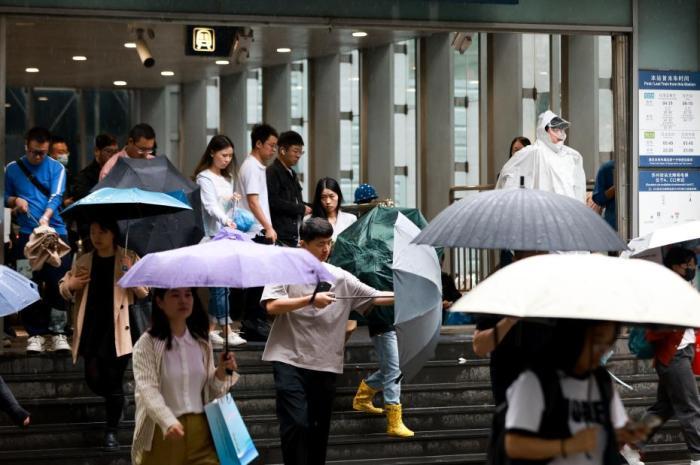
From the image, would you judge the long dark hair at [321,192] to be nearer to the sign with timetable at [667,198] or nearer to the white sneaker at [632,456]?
the sign with timetable at [667,198]

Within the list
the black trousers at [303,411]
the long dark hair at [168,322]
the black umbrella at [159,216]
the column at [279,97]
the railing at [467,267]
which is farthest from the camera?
the column at [279,97]

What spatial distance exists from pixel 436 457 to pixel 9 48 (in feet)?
37.9

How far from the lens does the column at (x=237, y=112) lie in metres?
23.5

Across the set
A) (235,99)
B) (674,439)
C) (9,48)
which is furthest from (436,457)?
(235,99)

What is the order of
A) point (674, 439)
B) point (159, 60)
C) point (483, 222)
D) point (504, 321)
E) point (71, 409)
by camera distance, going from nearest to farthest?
point (504, 321) < point (483, 222) < point (71, 409) < point (674, 439) < point (159, 60)

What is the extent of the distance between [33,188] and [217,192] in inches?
61.0

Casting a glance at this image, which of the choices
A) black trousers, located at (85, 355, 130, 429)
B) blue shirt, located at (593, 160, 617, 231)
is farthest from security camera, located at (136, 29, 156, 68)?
black trousers, located at (85, 355, 130, 429)

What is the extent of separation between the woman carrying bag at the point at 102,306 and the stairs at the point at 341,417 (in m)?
0.60

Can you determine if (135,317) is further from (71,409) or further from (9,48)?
(9,48)

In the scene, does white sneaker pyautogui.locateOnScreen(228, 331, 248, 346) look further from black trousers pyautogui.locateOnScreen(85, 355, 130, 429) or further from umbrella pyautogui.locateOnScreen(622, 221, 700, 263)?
umbrella pyautogui.locateOnScreen(622, 221, 700, 263)

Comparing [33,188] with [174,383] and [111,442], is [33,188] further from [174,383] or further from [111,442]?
[174,383]

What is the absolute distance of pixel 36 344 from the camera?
11039 mm

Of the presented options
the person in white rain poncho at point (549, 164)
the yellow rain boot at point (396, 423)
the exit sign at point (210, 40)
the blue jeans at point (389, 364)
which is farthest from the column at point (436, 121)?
the yellow rain boot at point (396, 423)

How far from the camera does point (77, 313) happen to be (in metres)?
9.60
